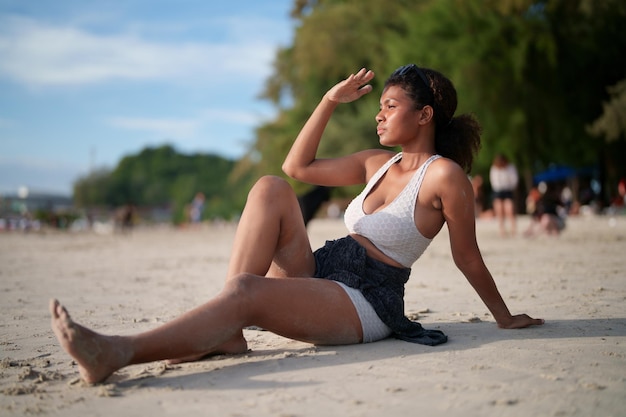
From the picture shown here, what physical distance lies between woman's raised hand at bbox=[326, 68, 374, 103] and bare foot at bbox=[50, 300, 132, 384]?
1.82 m

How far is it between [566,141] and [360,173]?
22.5m

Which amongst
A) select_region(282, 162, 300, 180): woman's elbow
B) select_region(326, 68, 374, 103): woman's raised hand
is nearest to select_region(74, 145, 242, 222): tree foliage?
select_region(282, 162, 300, 180): woman's elbow

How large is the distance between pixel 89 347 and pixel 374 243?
5.00 feet

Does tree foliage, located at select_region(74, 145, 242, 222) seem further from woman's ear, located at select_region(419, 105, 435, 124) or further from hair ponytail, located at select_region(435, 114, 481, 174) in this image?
woman's ear, located at select_region(419, 105, 435, 124)

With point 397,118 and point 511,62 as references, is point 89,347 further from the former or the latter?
point 511,62

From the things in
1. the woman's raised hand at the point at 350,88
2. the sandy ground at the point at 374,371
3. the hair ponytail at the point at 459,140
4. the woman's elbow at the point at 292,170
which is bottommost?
the sandy ground at the point at 374,371

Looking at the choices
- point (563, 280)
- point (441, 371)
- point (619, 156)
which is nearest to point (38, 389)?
point (441, 371)

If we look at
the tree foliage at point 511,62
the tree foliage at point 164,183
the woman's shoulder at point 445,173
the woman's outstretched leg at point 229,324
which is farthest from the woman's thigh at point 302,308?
the tree foliage at point 164,183

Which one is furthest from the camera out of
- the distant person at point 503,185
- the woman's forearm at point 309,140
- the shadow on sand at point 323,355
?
the distant person at point 503,185

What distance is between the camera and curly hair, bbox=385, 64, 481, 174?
135 inches

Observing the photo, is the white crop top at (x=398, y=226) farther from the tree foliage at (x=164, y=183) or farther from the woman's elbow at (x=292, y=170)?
the tree foliage at (x=164, y=183)

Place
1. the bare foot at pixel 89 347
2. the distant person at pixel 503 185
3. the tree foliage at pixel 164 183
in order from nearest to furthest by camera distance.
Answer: the bare foot at pixel 89 347 → the distant person at pixel 503 185 → the tree foliage at pixel 164 183

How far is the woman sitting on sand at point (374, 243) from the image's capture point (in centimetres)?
302

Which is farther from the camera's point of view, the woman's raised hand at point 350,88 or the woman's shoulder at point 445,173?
the woman's raised hand at point 350,88
